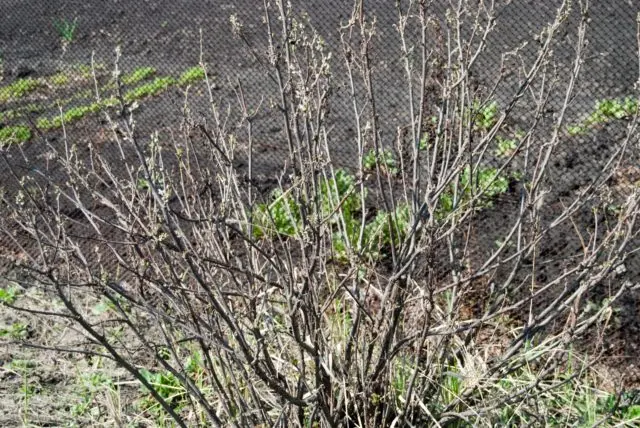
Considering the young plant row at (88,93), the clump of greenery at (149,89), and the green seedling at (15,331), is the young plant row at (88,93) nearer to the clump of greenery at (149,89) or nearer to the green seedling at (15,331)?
the clump of greenery at (149,89)

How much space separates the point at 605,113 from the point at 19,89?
5.21 m

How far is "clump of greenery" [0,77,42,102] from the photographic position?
790 centimetres

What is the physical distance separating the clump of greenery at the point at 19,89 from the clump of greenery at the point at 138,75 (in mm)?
978

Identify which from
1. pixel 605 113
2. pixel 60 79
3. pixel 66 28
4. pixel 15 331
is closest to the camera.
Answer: pixel 15 331

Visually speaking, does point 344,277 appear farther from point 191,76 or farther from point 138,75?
point 138,75

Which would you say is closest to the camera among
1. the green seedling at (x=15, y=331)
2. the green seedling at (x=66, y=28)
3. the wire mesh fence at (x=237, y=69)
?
the green seedling at (x=15, y=331)

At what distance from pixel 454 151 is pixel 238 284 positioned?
1.00 metres

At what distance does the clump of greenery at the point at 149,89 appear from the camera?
7.31 m

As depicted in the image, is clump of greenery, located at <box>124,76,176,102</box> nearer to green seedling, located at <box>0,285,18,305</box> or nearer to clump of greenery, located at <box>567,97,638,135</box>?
green seedling, located at <box>0,285,18,305</box>

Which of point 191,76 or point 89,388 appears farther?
point 191,76

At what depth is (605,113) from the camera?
5363 mm

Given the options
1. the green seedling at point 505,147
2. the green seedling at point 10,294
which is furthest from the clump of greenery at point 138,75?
the green seedling at point 505,147

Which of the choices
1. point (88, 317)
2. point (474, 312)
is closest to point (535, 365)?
point (474, 312)

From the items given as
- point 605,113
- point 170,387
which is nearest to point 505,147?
point 605,113
